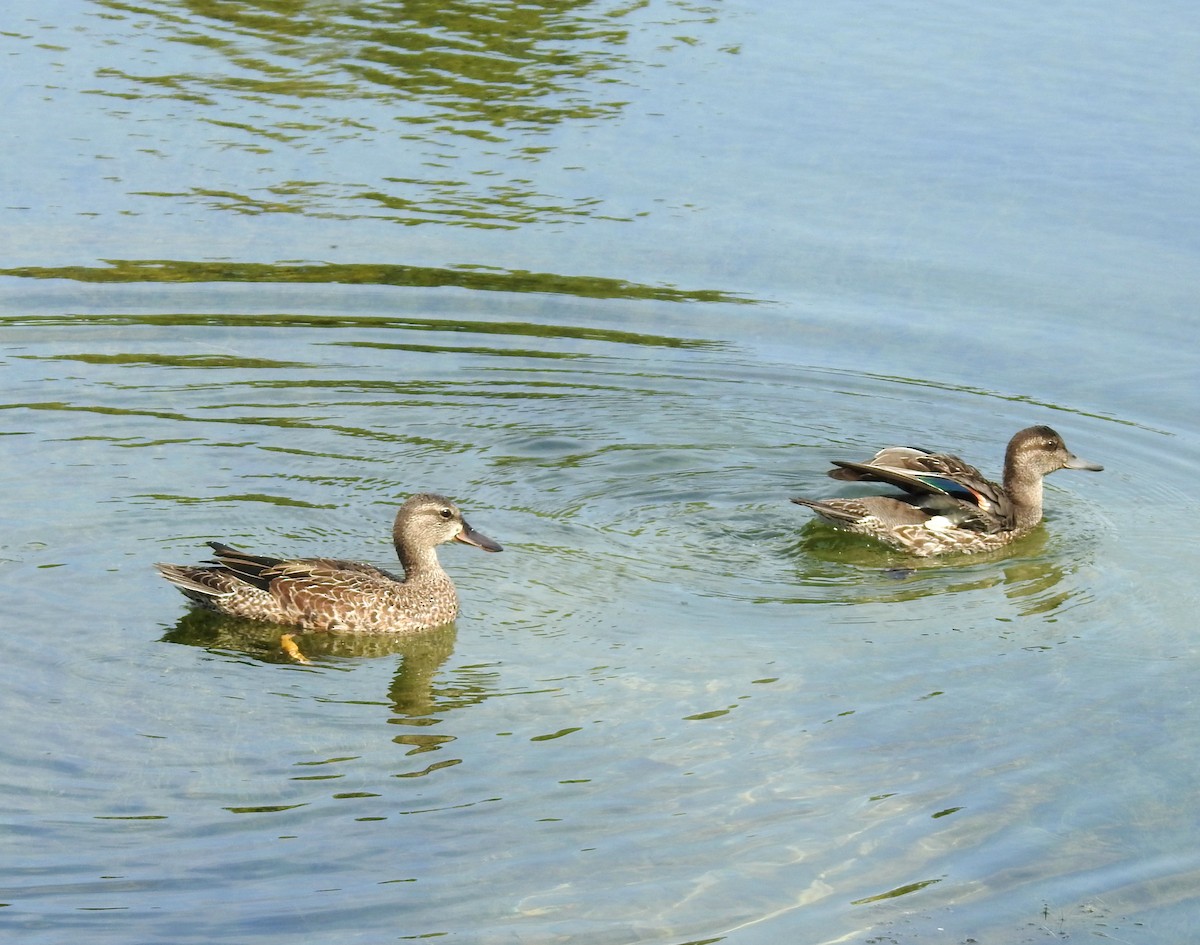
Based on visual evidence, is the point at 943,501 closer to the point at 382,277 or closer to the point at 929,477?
the point at 929,477

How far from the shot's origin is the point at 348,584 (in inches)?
416

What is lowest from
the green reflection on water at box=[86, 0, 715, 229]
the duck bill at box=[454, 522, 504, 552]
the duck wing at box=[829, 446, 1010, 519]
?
the duck bill at box=[454, 522, 504, 552]

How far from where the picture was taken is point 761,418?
13531mm

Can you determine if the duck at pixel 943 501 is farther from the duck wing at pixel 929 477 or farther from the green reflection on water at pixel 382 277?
the green reflection on water at pixel 382 277

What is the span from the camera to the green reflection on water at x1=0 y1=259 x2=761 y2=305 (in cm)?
1505

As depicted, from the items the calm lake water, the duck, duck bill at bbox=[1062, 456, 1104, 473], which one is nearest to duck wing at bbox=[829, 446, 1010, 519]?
the duck

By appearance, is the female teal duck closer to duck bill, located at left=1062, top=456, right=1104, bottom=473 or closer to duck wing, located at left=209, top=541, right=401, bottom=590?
duck wing, located at left=209, top=541, right=401, bottom=590

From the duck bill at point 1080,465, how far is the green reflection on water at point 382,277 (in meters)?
3.49

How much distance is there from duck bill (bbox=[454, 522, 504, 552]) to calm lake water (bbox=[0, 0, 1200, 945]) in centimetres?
34

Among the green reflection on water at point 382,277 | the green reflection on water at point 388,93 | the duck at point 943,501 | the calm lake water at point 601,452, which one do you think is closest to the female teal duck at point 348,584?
the calm lake water at point 601,452

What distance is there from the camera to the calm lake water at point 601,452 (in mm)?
8133

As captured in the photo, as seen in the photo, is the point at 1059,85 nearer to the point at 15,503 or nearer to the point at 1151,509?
the point at 1151,509

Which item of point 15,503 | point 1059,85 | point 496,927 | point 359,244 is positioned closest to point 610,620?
point 496,927

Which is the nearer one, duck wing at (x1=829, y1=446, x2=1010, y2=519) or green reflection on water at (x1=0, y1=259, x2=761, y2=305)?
duck wing at (x1=829, y1=446, x2=1010, y2=519)
